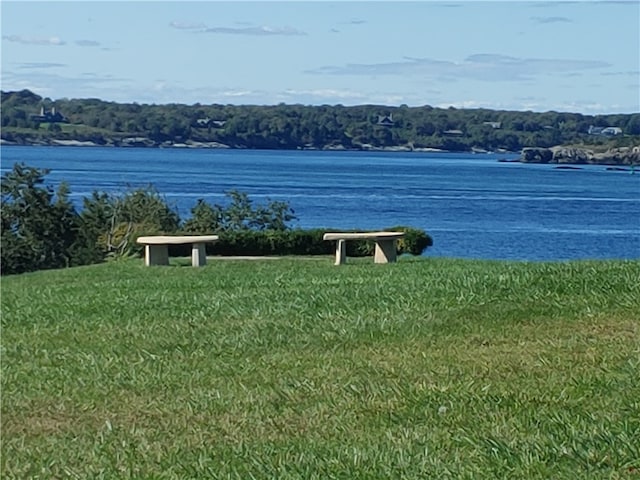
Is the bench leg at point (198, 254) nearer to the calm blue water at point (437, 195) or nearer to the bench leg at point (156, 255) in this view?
the bench leg at point (156, 255)

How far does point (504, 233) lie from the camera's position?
51.0 m

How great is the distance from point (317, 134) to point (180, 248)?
91095mm

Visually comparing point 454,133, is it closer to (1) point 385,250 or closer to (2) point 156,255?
(2) point 156,255

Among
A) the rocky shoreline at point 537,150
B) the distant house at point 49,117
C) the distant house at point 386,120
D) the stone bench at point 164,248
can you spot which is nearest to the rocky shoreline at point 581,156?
the rocky shoreline at point 537,150

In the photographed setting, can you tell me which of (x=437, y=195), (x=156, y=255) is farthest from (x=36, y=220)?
(x=437, y=195)

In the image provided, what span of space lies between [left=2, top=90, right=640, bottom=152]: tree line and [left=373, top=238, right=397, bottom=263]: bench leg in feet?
221

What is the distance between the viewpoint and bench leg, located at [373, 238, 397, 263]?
20.8m

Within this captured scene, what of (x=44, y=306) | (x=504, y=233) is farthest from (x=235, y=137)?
(x=44, y=306)

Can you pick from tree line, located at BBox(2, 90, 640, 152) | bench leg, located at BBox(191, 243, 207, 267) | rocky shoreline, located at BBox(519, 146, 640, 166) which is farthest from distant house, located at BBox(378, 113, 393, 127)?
bench leg, located at BBox(191, 243, 207, 267)

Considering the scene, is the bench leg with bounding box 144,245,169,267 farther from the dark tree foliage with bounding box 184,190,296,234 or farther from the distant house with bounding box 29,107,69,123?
the distant house with bounding box 29,107,69,123

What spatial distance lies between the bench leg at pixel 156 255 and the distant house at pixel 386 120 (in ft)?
287

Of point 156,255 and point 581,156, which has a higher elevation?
point 156,255

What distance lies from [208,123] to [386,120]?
16.6 meters

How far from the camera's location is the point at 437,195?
79.6 meters
